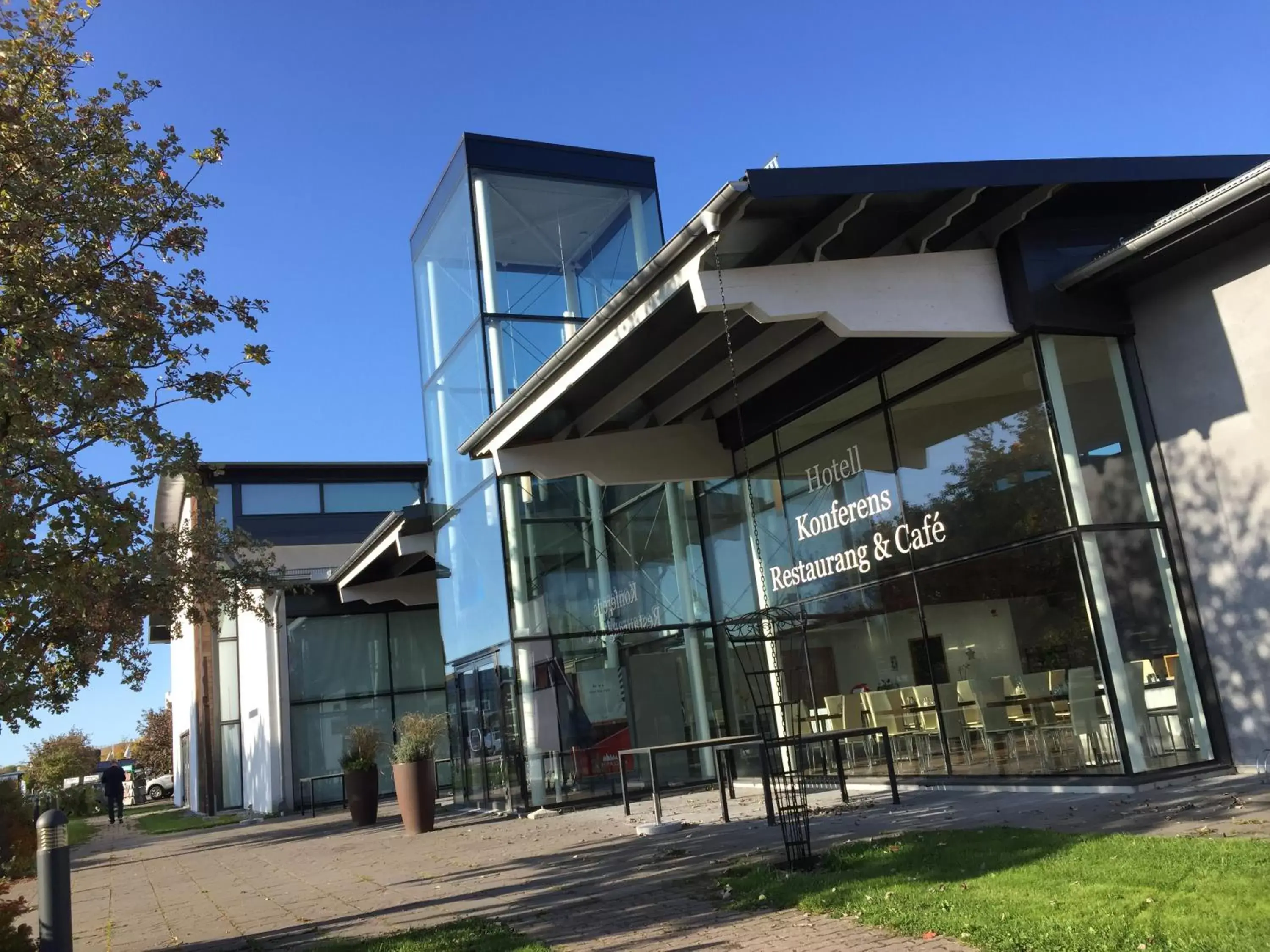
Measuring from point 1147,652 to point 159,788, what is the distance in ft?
161

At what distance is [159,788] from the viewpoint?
160 feet

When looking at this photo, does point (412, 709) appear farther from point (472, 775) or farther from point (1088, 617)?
point (1088, 617)

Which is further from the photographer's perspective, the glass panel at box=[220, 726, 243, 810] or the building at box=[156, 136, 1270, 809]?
the glass panel at box=[220, 726, 243, 810]

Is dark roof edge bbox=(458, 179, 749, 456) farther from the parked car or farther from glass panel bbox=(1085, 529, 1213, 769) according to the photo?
the parked car

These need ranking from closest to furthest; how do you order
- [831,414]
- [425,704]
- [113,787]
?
[831,414], [425,704], [113,787]

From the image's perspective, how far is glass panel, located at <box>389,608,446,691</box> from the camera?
24234 millimetres

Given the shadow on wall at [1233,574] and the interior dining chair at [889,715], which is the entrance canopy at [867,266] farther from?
the interior dining chair at [889,715]

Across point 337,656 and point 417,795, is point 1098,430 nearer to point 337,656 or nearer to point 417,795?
point 417,795

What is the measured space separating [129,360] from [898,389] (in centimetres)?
739

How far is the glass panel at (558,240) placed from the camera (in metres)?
15.7

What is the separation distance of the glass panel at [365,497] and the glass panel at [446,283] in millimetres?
14455

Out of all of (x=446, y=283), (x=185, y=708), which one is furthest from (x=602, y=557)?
(x=185, y=708)

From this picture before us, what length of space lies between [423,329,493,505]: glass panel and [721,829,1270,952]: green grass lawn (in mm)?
9617

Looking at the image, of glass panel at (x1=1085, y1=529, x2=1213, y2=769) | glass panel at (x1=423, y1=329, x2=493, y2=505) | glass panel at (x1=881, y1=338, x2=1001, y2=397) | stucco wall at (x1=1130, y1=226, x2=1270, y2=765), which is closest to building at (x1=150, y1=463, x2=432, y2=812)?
glass panel at (x1=423, y1=329, x2=493, y2=505)
